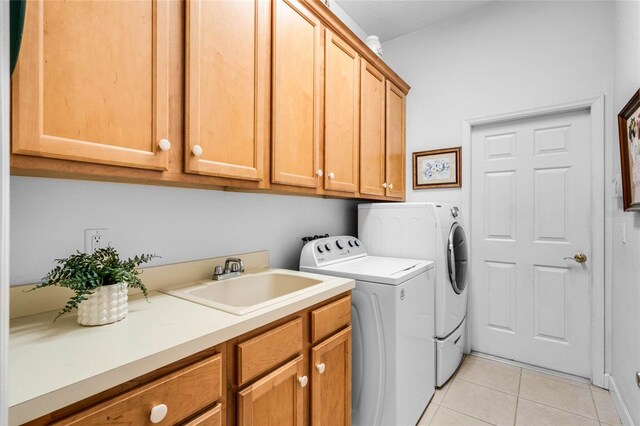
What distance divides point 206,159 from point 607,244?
268 centimetres

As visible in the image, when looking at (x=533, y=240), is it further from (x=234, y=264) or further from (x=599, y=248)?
(x=234, y=264)

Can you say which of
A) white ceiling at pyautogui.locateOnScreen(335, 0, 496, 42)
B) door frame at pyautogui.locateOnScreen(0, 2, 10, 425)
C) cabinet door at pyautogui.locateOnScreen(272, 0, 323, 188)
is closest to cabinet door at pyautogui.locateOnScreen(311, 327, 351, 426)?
cabinet door at pyautogui.locateOnScreen(272, 0, 323, 188)

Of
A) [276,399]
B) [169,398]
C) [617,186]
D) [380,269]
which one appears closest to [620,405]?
[617,186]

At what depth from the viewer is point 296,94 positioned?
1622 mm

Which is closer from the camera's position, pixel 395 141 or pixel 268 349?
pixel 268 349

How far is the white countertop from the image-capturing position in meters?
0.62

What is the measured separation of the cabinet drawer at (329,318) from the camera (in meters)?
1.32

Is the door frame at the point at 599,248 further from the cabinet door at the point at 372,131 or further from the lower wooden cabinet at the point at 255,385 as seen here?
the lower wooden cabinet at the point at 255,385

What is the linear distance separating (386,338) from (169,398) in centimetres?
114

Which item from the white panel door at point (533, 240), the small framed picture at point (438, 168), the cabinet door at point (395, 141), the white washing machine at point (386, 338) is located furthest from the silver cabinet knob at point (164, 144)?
the white panel door at point (533, 240)

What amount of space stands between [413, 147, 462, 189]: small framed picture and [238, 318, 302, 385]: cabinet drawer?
82.9 inches

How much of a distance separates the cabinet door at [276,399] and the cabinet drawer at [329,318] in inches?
5.3

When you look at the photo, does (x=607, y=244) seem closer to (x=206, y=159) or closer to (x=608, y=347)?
(x=608, y=347)

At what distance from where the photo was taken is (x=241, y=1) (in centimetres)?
131
